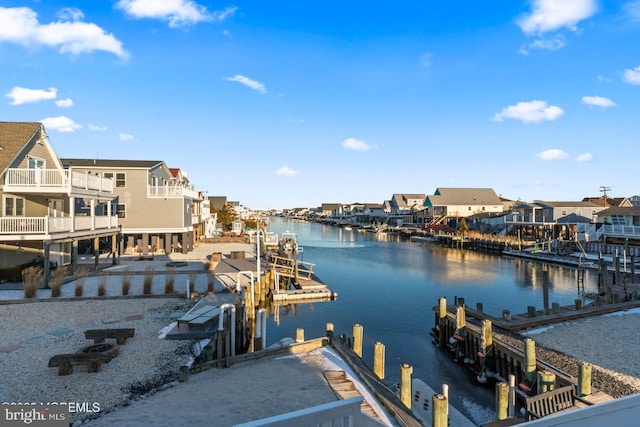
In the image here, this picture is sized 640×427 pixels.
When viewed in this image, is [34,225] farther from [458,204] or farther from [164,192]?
[458,204]

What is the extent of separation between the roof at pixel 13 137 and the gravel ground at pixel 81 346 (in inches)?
379

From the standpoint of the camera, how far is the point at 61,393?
32.2 ft

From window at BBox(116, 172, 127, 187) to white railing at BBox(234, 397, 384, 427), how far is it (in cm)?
3869

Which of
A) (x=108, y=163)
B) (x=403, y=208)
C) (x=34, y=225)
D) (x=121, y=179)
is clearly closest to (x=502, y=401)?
(x=34, y=225)

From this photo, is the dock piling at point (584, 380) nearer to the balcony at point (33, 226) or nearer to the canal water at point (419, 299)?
the canal water at point (419, 299)

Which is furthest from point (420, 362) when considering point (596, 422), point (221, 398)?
point (596, 422)

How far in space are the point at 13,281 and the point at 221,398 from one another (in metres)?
20.7

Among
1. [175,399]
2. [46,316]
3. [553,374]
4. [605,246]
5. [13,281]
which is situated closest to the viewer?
[175,399]

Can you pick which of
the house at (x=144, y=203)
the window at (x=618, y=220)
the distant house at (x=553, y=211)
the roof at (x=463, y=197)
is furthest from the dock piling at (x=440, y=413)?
the roof at (x=463, y=197)

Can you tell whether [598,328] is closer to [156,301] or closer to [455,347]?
[455,347]

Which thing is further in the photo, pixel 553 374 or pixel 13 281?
pixel 13 281

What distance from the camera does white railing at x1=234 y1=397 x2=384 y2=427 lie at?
381 cm

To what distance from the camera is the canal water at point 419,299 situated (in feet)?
52.1

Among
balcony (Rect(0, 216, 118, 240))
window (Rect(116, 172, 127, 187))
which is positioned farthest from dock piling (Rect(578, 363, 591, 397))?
window (Rect(116, 172, 127, 187))
